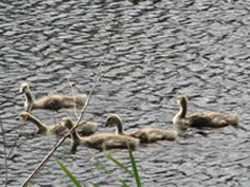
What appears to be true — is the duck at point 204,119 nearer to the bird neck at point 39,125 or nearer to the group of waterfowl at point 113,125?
the group of waterfowl at point 113,125

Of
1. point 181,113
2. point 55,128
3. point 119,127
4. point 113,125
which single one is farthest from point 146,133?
point 55,128

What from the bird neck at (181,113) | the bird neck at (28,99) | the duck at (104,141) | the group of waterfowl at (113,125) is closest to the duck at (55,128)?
the group of waterfowl at (113,125)

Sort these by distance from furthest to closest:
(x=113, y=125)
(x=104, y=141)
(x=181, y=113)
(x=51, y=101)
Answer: (x=51, y=101) → (x=181, y=113) → (x=113, y=125) → (x=104, y=141)

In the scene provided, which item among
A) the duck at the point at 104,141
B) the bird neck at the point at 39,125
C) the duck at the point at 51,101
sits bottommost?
the duck at the point at 104,141

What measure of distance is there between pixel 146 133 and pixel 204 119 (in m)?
1.15

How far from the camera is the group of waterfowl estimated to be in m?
12.2

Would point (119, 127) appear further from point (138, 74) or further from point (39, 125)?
point (138, 74)

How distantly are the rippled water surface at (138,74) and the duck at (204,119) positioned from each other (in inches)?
7.3

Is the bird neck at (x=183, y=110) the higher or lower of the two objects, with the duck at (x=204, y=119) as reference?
higher

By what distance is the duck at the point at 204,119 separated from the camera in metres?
12.7

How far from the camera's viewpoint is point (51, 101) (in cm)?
1363

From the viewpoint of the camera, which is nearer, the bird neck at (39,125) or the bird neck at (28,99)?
the bird neck at (39,125)

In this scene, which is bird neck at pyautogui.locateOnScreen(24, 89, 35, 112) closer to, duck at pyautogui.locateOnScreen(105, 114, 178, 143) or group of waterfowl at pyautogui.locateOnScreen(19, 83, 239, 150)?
group of waterfowl at pyautogui.locateOnScreen(19, 83, 239, 150)

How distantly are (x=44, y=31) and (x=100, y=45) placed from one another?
1499 mm
